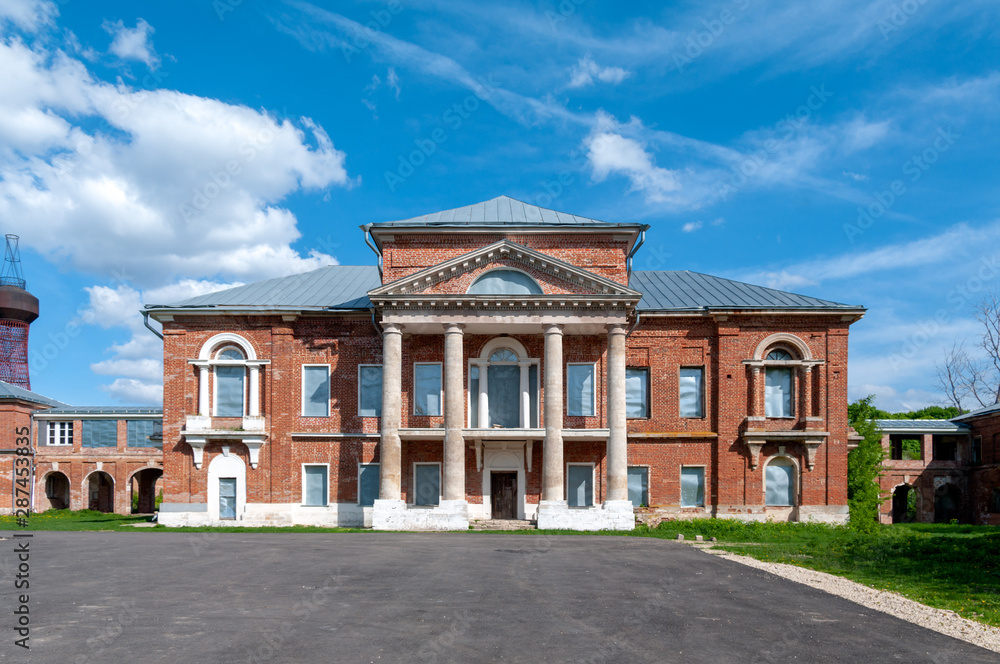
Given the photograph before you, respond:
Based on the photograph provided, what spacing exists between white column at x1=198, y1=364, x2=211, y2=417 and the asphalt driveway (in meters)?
11.4

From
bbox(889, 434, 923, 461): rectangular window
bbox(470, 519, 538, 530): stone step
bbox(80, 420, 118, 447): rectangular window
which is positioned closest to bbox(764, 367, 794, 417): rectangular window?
bbox(470, 519, 538, 530): stone step

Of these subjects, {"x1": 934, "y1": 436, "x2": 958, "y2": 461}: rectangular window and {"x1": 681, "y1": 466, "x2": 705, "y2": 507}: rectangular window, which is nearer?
{"x1": 681, "y1": 466, "x2": 705, "y2": 507}: rectangular window

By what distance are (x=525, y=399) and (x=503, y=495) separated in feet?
13.0

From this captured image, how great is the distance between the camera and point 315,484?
30750mm

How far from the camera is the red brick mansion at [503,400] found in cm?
2955

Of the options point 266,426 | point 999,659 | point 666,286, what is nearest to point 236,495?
point 266,426

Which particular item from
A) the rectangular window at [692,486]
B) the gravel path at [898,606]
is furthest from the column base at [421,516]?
the gravel path at [898,606]

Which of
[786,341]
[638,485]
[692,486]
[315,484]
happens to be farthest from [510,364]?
[786,341]

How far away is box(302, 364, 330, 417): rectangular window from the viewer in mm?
31094

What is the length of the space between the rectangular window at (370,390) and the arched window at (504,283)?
591cm

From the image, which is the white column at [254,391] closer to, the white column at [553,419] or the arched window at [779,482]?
the white column at [553,419]

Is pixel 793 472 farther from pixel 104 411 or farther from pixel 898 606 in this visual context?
pixel 104 411

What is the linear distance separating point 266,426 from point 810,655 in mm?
25037

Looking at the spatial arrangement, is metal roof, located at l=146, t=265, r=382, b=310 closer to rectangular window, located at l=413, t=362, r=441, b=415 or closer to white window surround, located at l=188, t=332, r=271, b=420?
white window surround, located at l=188, t=332, r=271, b=420
